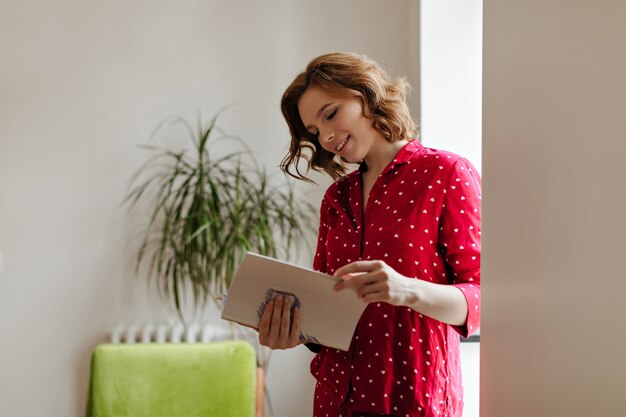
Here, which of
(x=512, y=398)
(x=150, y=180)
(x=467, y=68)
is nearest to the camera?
(x=512, y=398)

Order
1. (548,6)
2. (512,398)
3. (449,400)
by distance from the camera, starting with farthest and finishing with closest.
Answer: (449,400)
(512,398)
(548,6)

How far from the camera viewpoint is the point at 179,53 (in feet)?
11.9

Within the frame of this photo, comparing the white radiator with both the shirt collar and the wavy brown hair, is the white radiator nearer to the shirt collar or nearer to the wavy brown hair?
the wavy brown hair

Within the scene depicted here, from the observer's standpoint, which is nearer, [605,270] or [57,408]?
[605,270]

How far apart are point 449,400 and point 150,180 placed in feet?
7.53

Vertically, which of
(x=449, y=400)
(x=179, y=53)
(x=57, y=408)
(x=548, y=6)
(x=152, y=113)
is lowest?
(x=57, y=408)

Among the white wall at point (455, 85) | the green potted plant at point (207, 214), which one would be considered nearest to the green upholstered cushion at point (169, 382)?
the green potted plant at point (207, 214)

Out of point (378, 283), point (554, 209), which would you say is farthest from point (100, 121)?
point (554, 209)

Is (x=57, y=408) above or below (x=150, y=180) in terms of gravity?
below

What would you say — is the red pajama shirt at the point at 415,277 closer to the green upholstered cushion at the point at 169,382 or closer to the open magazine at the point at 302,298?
the open magazine at the point at 302,298

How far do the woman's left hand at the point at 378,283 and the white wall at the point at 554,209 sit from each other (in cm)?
25

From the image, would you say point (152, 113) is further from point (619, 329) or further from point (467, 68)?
point (619, 329)

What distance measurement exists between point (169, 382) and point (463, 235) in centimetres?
163

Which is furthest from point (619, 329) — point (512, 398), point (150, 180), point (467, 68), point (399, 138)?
point (150, 180)
